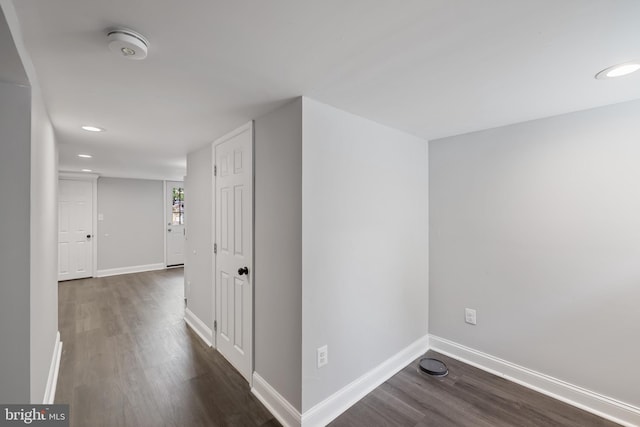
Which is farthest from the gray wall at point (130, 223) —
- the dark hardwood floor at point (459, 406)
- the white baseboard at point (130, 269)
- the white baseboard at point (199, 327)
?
the dark hardwood floor at point (459, 406)

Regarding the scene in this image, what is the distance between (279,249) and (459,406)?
1791mm

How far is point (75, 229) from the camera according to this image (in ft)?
18.5

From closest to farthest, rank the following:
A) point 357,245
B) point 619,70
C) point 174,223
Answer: point 619,70 < point 357,245 < point 174,223

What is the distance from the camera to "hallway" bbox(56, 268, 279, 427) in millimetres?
1944

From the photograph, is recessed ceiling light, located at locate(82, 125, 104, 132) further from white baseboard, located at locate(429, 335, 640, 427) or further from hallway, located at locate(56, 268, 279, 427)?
white baseboard, located at locate(429, 335, 640, 427)

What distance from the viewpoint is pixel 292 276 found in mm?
1841

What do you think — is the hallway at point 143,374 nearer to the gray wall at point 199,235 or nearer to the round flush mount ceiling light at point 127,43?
the gray wall at point 199,235

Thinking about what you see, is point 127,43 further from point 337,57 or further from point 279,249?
point 279,249

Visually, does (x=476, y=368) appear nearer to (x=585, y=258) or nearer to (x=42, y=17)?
(x=585, y=258)

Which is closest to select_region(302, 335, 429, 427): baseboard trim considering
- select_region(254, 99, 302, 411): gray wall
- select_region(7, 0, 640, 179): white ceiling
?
select_region(254, 99, 302, 411): gray wall

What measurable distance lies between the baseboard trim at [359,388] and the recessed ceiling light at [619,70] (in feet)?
8.09

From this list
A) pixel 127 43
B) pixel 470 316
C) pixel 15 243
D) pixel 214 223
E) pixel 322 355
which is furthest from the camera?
pixel 214 223

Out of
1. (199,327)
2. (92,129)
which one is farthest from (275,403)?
(92,129)

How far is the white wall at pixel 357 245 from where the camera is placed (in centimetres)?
183
